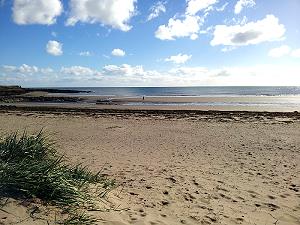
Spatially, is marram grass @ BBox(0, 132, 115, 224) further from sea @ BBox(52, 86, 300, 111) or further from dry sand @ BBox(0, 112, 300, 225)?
sea @ BBox(52, 86, 300, 111)

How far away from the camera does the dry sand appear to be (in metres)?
5.16

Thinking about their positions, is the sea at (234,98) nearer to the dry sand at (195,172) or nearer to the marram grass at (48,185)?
the dry sand at (195,172)

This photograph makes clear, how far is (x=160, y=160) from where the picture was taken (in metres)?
8.95

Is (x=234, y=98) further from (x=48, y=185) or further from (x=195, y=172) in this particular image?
(x=48, y=185)

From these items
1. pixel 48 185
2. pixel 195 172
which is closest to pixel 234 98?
pixel 195 172

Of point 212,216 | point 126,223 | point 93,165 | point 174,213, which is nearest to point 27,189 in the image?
point 126,223

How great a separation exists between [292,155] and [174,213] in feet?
19.3

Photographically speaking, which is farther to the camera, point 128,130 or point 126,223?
point 128,130

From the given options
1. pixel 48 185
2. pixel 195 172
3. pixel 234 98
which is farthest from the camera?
pixel 234 98

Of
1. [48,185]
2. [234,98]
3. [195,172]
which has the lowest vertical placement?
[195,172]

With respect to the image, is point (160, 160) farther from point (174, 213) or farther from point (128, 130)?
point (128, 130)

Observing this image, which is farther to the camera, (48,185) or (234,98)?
(234,98)

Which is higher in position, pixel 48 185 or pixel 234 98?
pixel 48 185

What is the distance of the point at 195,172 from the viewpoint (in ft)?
25.3
